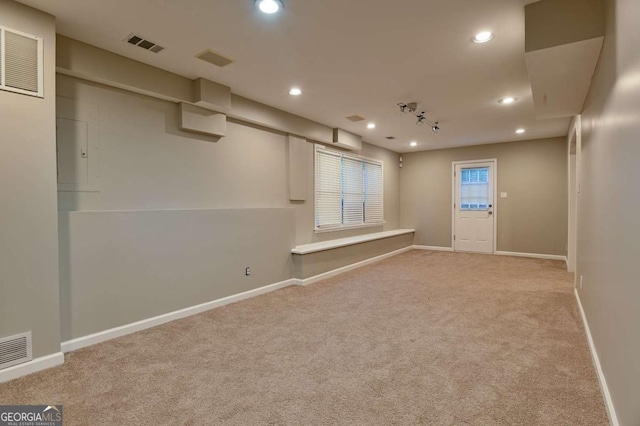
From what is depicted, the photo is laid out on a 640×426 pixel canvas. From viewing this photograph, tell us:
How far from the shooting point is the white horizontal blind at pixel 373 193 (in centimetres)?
723

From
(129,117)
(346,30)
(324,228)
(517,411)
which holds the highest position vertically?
(346,30)

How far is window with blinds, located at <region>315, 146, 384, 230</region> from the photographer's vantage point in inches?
231

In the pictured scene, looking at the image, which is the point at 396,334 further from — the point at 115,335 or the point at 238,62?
the point at 238,62

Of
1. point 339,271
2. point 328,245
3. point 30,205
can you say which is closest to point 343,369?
point 30,205

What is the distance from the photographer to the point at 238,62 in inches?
127

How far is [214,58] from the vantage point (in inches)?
123

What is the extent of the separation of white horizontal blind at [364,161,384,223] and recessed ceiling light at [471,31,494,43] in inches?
174

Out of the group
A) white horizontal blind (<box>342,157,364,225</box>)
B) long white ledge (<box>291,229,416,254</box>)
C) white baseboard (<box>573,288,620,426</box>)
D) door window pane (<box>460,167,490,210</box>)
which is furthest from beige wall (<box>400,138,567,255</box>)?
white baseboard (<box>573,288,620,426</box>)

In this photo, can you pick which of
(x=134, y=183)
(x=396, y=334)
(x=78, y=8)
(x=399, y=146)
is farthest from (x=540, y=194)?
(x=78, y=8)

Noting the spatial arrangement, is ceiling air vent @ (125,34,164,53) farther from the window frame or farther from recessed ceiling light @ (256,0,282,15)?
the window frame

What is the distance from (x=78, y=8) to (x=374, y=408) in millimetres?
3367

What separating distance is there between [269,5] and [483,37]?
5.83 ft

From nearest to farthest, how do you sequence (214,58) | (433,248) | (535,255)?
(214,58) → (535,255) → (433,248)

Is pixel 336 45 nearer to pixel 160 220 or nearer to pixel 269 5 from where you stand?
pixel 269 5
